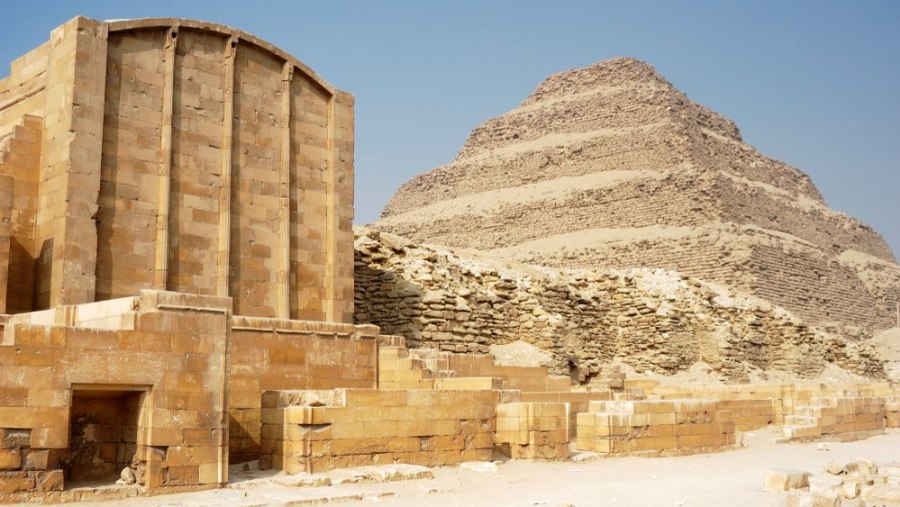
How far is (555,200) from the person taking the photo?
76.3 meters

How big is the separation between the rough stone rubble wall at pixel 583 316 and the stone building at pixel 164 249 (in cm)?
648

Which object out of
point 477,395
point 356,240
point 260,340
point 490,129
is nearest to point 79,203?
point 260,340

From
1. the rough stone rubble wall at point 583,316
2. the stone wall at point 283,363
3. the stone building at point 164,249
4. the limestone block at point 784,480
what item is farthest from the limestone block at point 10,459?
the rough stone rubble wall at point 583,316

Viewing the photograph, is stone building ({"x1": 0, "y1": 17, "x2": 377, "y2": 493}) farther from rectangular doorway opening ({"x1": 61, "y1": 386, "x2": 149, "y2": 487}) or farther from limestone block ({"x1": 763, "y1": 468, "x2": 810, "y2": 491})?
limestone block ({"x1": 763, "y1": 468, "x2": 810, "y2": 491})

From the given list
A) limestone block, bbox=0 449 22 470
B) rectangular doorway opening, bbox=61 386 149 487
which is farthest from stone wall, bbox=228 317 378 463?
limestone block, bbox=0 449 22 470

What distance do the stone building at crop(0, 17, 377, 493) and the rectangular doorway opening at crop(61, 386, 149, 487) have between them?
0.02 m

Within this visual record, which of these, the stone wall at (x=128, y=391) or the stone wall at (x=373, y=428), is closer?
the stone wall at (x=128, y=391)

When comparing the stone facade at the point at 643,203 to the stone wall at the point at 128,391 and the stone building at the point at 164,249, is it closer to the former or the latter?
the stone building at the point at 164,249

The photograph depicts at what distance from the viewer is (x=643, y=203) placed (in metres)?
69.1

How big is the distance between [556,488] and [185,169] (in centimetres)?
748

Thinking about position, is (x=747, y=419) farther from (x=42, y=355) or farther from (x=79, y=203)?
(x=42, y=355)

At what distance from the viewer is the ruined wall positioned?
1333 centimetres

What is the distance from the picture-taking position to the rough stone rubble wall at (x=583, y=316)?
75.3 feet

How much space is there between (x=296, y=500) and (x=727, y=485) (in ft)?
15.6
